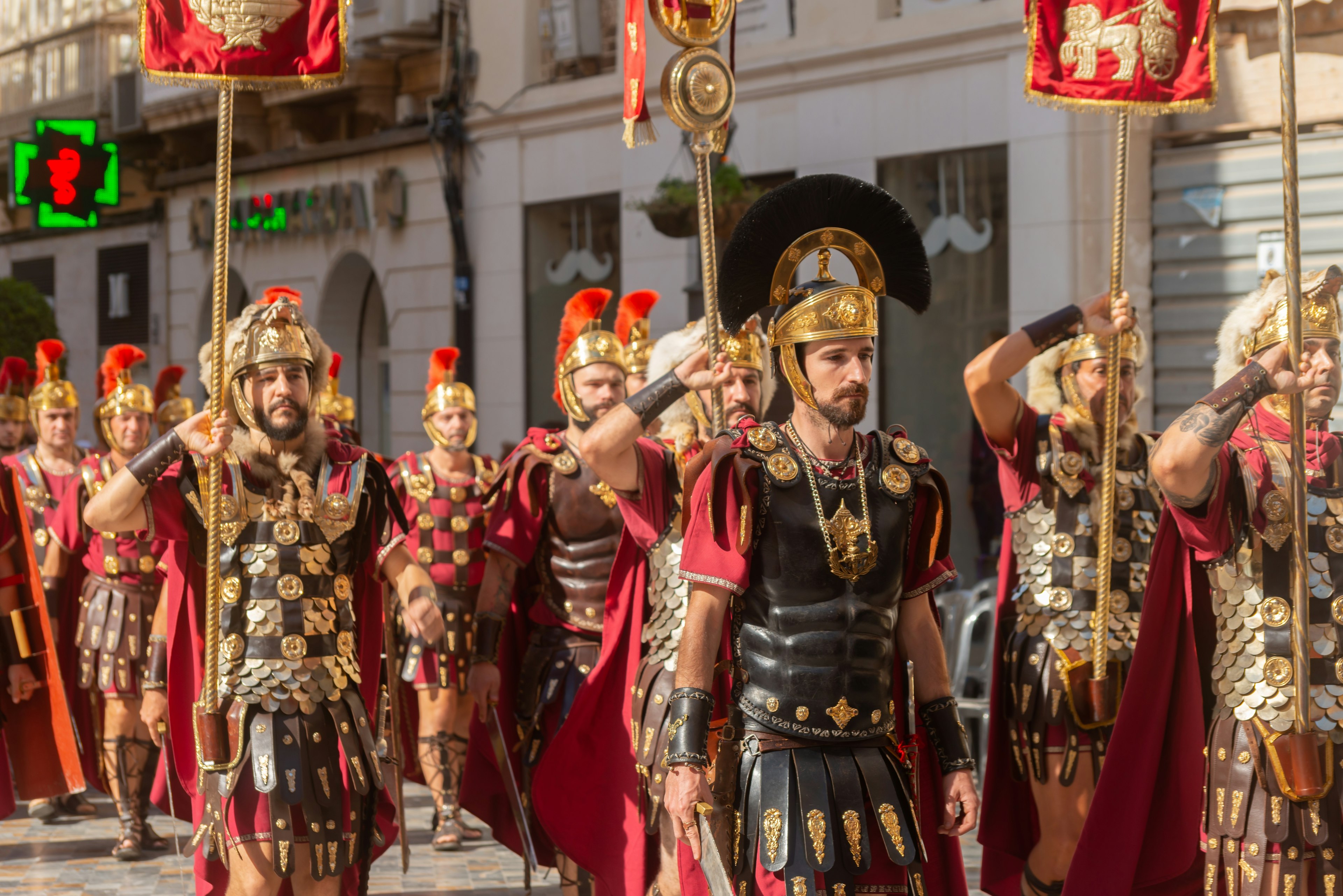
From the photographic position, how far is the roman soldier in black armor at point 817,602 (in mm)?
3746

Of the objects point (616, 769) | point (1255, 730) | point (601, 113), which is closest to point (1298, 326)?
point (1255, 730)

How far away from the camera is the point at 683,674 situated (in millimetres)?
3807

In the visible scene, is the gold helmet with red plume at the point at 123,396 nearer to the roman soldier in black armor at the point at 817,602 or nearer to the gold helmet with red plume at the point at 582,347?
the gold helmet with red plume at the point at 582,347

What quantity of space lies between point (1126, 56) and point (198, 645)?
141 inches

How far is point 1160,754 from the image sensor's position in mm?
4938

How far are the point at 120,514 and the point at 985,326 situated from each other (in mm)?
8124

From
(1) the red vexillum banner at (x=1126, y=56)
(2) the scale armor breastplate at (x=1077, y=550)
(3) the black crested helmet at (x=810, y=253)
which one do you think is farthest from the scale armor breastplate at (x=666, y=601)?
(1) the red vexillum banner at (x=1126, y=56)

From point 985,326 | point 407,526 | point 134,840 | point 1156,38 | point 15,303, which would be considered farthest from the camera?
point 15,303

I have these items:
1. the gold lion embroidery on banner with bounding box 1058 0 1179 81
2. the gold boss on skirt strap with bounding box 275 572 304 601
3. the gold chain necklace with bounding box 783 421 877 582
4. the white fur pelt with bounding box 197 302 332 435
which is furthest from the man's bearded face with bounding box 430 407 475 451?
the gold chain necklace with bounding box 783 421 877 582

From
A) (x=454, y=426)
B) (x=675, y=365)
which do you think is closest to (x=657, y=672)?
(x=675, y=365)

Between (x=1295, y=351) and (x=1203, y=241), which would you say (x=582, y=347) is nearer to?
(x=1295, y=351)

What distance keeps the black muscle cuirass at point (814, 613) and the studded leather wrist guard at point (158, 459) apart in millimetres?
1793

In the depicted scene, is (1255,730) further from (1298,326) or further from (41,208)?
(41,208)

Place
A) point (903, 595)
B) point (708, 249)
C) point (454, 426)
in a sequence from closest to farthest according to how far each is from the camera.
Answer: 1. point (903, 595)
2. point (708, 249)
3. point (454, 426)
